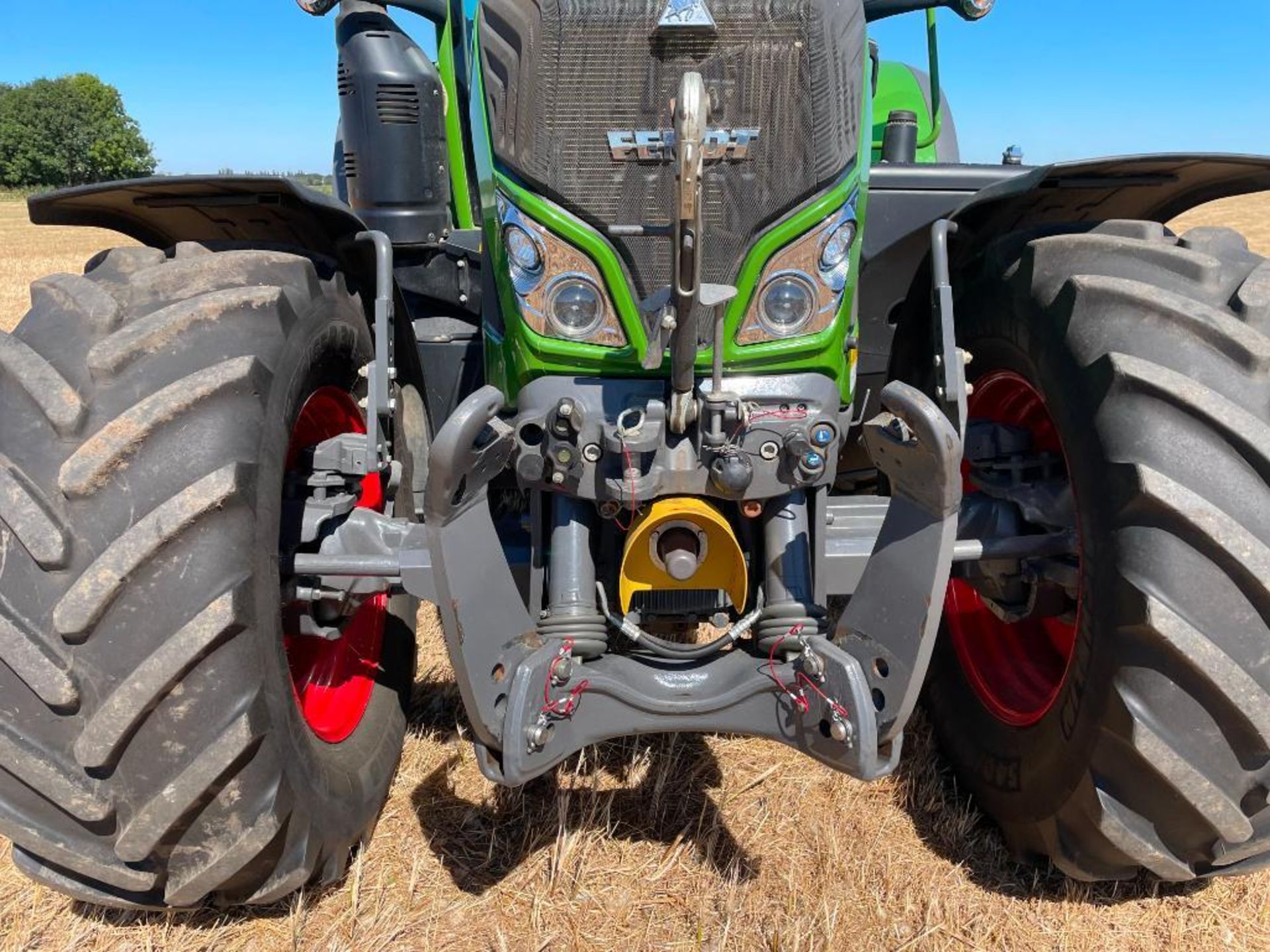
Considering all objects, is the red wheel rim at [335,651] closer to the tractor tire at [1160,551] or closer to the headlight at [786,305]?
the headlight at [786,305]

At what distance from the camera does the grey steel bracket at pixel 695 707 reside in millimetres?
1989

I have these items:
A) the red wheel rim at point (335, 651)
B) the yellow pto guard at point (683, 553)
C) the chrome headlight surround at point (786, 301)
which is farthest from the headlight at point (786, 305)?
the red wheel rim at point (335, 651)

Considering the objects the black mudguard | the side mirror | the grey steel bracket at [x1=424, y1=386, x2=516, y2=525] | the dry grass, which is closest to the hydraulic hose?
the grey steel bracket at [x1=424, y1=386, x2=516, y2=525]

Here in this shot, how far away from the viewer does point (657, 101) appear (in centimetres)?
212

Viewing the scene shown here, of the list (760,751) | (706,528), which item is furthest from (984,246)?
(760,751)

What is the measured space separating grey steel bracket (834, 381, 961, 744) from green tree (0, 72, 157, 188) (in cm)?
A: 6794

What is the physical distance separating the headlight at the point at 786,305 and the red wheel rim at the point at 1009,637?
60cm

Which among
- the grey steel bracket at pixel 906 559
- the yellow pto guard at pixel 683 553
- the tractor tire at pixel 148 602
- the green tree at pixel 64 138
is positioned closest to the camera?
the tractor tire at pixel 148 602

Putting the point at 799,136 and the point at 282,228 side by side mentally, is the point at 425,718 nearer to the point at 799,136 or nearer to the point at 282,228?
the point at 282,228

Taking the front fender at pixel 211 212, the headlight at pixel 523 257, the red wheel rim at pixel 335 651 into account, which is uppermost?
the front fender at pixel 211 212

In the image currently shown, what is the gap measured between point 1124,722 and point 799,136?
1416 mm

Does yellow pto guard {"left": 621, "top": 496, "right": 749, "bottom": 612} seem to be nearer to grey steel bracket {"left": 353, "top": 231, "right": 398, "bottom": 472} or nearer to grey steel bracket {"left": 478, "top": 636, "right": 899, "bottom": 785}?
grey steel bracket {"left": 478, "top": 636, "right": 899, "bottom": 785}

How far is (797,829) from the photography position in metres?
2.62

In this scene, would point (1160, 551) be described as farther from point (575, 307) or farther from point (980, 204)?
point (575, 307)
